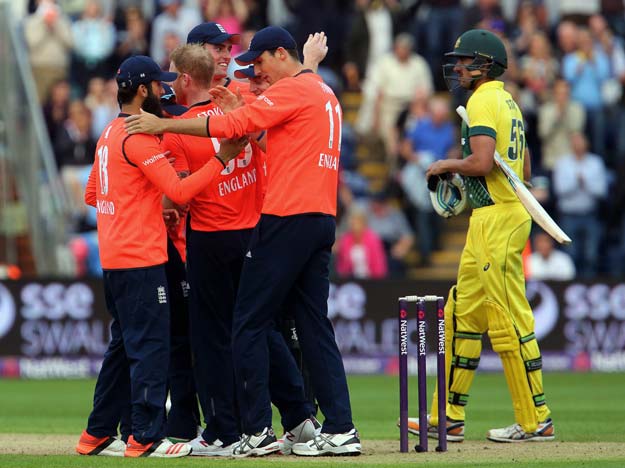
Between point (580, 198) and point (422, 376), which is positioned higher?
point (580, 198)

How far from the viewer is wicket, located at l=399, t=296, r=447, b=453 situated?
8.95 meters

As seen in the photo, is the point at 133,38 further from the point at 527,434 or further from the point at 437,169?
the point at 527,434

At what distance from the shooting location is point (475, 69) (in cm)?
999

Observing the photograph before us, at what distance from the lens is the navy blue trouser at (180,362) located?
31.6ft

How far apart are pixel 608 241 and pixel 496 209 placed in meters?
10.9

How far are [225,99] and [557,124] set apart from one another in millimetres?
12300

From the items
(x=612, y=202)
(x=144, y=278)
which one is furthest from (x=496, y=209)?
(x=612, y=202)

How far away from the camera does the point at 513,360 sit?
9.77 m

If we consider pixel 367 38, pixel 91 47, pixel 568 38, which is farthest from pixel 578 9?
pixel 91 47

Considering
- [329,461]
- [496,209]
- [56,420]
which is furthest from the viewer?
[56,420]

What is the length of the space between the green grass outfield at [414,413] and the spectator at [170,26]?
A: 6097mm

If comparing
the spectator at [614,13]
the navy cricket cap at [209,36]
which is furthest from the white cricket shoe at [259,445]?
the spectator at [614,13]

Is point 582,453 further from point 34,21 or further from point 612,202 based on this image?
point 34,21

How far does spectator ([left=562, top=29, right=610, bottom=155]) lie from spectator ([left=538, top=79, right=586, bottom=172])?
40 centimetres
